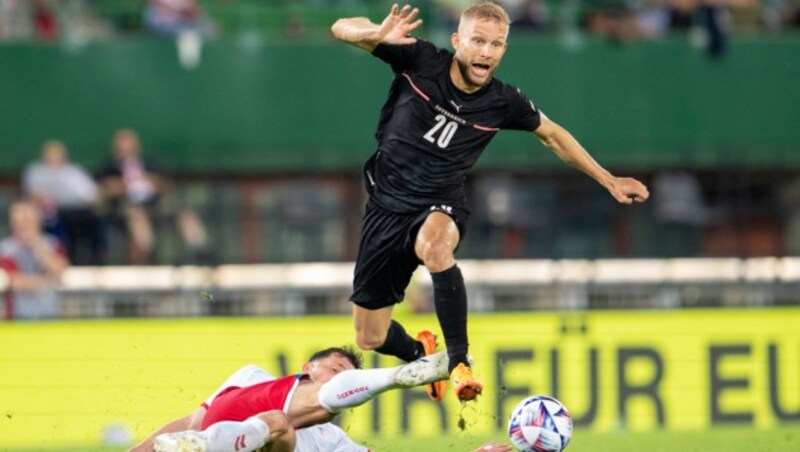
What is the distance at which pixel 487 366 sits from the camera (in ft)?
47.8

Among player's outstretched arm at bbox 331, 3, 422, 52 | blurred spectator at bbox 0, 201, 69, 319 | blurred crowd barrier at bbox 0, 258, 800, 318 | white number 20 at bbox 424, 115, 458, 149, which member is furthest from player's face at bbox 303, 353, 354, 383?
blurred spectator at bbox 0, 201, 69, 319

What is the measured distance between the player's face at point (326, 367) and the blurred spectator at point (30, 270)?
5.57 metres

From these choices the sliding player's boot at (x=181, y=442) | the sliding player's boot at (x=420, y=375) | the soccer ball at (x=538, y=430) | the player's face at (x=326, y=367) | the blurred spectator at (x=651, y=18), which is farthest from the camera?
the blurred spectator at (x=651, y=18)

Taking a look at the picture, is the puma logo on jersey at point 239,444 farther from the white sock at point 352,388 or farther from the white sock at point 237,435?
the white sock at point 352,388

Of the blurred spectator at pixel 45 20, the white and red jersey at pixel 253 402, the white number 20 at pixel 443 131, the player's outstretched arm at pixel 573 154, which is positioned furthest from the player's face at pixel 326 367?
the blurred spectator at pixel 45 20

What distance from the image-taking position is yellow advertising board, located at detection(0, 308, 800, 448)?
14.2 meters

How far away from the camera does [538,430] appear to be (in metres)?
9.44

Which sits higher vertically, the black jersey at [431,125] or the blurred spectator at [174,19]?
the blurred spectator at [174,19]

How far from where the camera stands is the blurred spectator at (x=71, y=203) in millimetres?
17203

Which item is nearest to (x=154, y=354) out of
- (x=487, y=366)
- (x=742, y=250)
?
(x=487, y=366)

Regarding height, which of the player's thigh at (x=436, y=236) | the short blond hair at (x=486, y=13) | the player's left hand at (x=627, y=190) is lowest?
the player's thigh at (x=436, y=236)

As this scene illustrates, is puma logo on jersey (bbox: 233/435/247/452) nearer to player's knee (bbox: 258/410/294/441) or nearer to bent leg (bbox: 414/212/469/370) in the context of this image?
player's knee (bbox: 258/410/294/441)

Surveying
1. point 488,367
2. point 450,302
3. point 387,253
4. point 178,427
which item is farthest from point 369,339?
point 488,367

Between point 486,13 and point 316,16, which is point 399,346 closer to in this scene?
point 486,13
